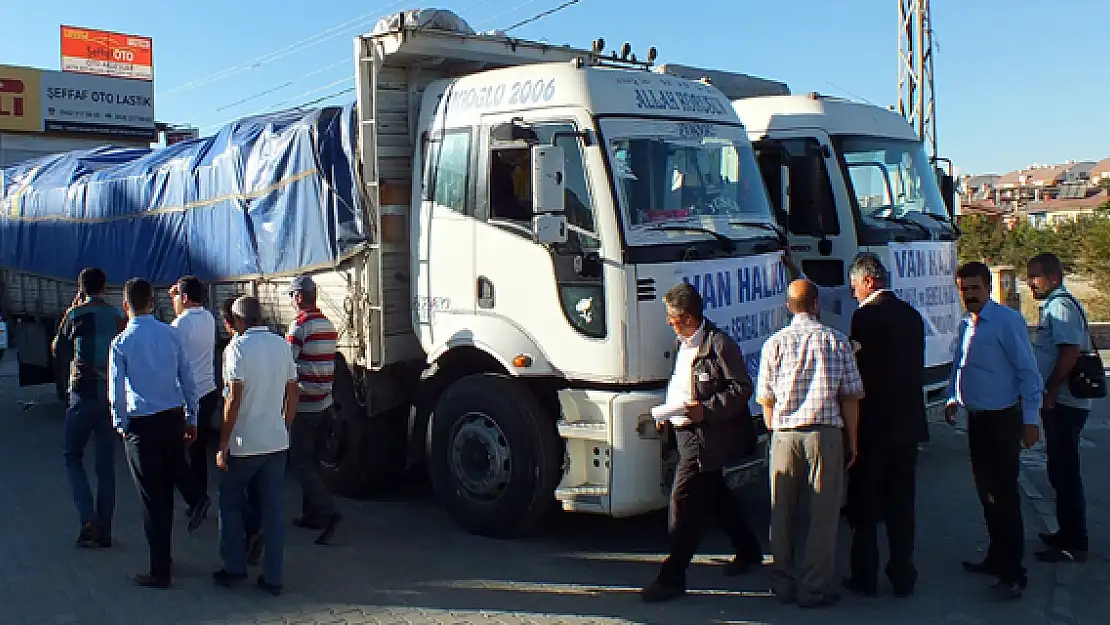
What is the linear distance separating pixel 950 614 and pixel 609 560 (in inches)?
82.6

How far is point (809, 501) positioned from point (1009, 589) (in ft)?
4.22

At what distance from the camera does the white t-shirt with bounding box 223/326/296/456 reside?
18.2ft

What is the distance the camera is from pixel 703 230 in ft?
21.1

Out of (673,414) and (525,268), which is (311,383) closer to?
(525,268)

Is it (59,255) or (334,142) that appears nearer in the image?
(334,142)

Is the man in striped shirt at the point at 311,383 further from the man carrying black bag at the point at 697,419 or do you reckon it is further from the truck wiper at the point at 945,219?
the truck wiper at the point at 945,219

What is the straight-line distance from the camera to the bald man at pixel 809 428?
17.0ft

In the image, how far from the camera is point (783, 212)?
8.77 meters

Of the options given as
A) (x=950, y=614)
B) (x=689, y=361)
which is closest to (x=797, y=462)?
(x=689, y=361)

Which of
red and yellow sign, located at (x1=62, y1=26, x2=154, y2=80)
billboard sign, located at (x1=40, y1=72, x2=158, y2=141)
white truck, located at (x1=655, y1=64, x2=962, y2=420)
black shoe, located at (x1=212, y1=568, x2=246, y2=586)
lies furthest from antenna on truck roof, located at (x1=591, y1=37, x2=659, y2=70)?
red and yellow sign, located at (x1=62, y1=26, x2=154, y2=80)

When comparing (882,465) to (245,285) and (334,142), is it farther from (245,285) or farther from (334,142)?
(245,285)

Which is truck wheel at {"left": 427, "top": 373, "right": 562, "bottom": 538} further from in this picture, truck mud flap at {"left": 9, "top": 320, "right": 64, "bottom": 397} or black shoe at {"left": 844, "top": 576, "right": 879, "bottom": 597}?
truck mud flap at {"left": 9, "top": 320, "right": 64, "bottom": 397}

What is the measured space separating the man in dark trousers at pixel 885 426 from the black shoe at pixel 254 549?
3.60 metres

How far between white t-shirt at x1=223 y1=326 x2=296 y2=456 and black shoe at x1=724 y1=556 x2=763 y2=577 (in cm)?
280
